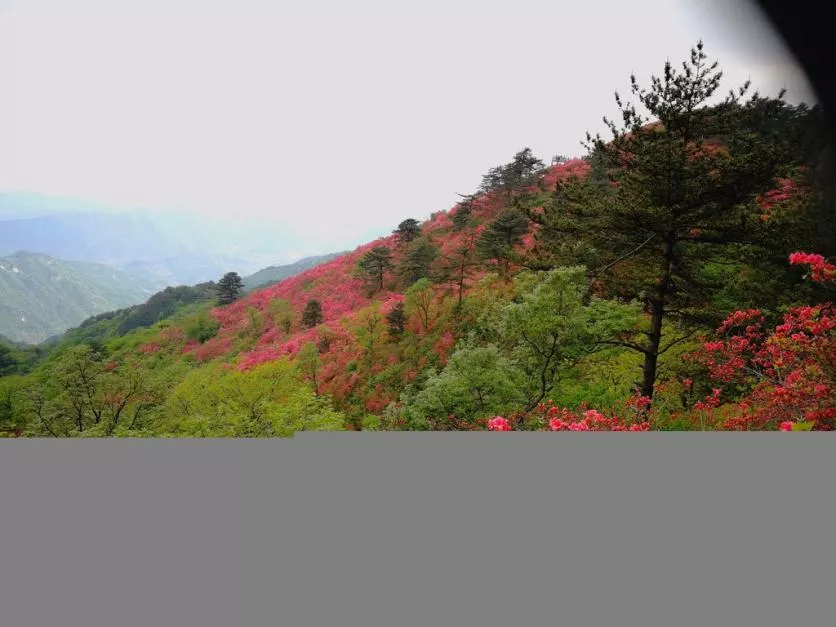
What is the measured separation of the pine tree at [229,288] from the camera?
3.57m

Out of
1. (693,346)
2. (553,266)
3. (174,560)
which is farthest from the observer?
(553,266)

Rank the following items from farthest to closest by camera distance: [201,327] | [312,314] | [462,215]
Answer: [462,215], [312,314], [201,327]

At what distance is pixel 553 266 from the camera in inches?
130

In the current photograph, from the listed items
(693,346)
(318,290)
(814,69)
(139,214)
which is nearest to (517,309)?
(693,346)

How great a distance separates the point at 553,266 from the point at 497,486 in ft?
8.56

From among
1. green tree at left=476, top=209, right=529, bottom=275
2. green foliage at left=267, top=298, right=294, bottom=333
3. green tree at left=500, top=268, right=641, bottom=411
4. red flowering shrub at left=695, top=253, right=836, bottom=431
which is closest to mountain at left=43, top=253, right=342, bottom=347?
green foliage at left=267, top=298, right=294, bottom=333

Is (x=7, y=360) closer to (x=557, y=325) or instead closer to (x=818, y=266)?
(x=557, y=325)

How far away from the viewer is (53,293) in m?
2.74

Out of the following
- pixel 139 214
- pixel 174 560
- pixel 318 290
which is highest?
pixel 139 214

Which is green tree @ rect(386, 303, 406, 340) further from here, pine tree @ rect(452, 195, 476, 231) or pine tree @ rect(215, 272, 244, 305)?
pine tree @ rect(215, 272, 244, 305)

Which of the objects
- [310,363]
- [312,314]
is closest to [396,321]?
[312,314]

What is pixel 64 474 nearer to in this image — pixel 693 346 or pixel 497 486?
pixel 497 486

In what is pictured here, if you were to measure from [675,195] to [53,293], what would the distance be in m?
3.93

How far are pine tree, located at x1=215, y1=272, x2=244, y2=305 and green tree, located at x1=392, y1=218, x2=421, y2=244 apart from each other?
1.36 meters
